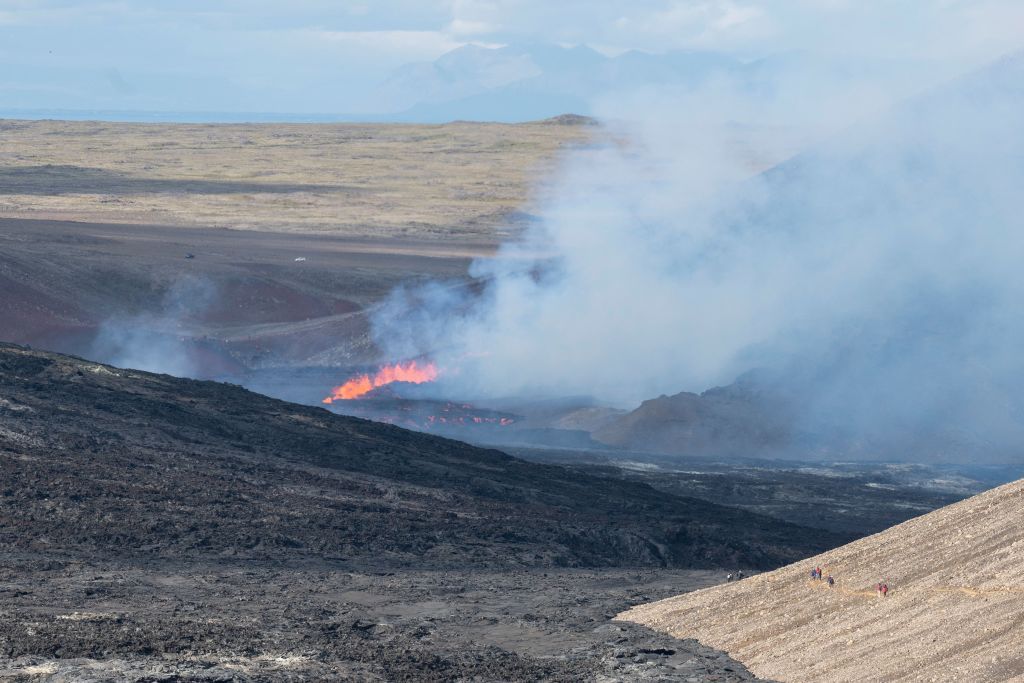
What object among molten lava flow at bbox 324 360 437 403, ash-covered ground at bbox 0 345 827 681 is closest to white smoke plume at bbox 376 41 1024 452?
molten lava flow at bbox 324 360 437 403

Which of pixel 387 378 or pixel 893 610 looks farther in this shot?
pixel 387 378

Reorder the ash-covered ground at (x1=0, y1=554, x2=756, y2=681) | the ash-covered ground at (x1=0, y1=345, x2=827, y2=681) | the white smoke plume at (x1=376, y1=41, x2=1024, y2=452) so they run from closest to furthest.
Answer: the ash-covered ground at (x1=0, y1=554, x2=756, y2=681) < the ash-covered ground at (x1=0, y1=345, x2=827, y2=681) < the white smoke plume at (x1=376, y1=41, x2=1024, y2=452)

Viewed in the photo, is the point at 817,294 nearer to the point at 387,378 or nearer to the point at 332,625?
the point at 387,378

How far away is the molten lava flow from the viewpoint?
64562mm

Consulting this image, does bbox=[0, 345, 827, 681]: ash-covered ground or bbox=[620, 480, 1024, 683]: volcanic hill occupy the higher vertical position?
bbox=[620, 480, 1024, 683]: volcanic hill

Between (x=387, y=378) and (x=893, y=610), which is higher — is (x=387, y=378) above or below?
below

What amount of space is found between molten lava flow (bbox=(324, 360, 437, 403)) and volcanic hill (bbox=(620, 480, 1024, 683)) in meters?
34.4

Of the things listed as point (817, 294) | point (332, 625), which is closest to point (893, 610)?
point (332, 625)

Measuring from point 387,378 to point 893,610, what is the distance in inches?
1701

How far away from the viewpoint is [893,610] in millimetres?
26594

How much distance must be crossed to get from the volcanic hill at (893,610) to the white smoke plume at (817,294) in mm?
30338

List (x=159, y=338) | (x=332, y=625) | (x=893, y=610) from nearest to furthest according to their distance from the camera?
1. (x=893, y=610)
2. (x=332, y=625)
3. (x=159, y=338)

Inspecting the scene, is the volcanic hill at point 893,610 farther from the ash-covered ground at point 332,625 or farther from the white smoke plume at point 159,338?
the white smoke plume at point 159,338

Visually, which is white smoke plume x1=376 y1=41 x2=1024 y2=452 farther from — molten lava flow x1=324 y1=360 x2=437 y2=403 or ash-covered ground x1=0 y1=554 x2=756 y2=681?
ash-covered ground x1=0 y1=554 x2=756 y2=681
